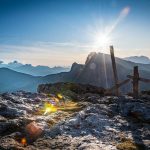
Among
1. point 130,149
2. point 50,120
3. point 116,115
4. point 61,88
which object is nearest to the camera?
point 130,149

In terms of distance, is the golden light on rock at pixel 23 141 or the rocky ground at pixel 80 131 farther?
the golden light on rock at pixel 23 141

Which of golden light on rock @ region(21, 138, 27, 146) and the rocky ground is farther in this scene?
golden light on rock @ region(21, 138, 27, 146)

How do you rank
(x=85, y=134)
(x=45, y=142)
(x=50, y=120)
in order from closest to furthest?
(x=45, y=142) < (x=85, y=134) < (x=50, y=120)

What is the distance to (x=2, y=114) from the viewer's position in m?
17.1

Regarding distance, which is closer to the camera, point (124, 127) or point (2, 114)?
point (124, 127)

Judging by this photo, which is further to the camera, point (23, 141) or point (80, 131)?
point (80, 131)

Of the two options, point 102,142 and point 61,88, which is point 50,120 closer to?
point 102,142

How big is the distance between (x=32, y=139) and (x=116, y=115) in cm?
747

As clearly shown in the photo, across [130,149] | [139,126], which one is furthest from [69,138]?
[139,126]

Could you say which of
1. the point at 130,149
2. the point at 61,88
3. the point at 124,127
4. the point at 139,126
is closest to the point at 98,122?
the point at 124,127

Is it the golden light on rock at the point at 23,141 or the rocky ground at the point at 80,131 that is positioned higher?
the rocky ground at the point at 80,131

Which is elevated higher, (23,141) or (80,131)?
(80,131)

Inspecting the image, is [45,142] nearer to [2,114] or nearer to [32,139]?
[32,139]

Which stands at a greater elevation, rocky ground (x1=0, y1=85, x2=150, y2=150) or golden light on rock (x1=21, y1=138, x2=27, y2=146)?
rocky ground (x1=0, y1=85, x2=150, y2=150)
